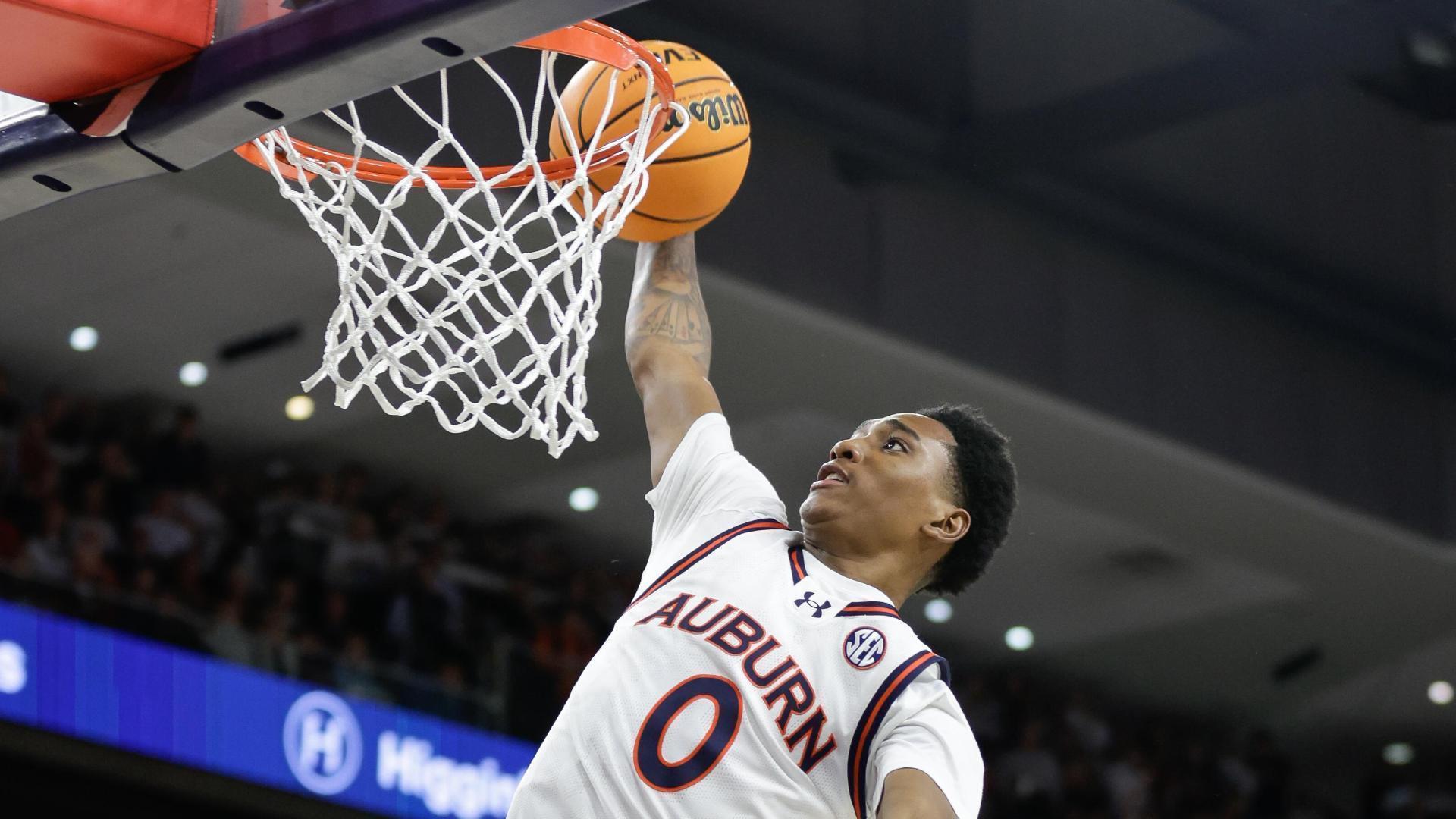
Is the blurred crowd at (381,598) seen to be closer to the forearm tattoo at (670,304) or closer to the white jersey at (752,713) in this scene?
the forearm tattoo at (670,304)

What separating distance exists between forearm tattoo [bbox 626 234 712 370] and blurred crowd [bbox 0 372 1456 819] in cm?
474

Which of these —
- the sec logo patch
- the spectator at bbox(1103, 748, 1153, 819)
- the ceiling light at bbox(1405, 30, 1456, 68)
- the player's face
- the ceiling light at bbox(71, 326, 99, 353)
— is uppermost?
the ceiling light at bbox(1405, 30, 1456, 68)

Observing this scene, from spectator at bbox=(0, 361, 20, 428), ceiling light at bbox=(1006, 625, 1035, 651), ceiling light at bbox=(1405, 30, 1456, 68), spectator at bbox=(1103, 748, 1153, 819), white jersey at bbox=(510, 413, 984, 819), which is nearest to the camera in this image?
white jersey at bbox=(510, 413, 984, 819)

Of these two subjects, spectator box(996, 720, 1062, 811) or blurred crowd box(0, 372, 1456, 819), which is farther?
spectator box(996, 720, 1062, 811)

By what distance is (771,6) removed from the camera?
7.68 m

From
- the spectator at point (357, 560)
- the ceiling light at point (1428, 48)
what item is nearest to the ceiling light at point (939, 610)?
the spectator at point (357, 560)

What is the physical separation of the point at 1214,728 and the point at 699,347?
9366 millimetres

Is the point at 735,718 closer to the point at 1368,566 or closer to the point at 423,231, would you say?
the point at 423,231

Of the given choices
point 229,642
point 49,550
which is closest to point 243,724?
point 229,642

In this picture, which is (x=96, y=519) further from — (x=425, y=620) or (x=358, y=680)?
(x=425, y=620)

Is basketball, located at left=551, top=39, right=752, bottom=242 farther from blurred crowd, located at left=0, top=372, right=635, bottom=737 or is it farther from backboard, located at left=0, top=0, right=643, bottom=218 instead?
blurred crowd, located at left=0, top=372, right=635, bottom=737

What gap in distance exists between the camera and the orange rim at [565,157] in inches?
110

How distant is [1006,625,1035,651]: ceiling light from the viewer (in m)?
11.8

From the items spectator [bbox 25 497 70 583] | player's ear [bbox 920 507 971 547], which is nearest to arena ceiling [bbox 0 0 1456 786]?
spectator [bbox 25 497 70 583]
